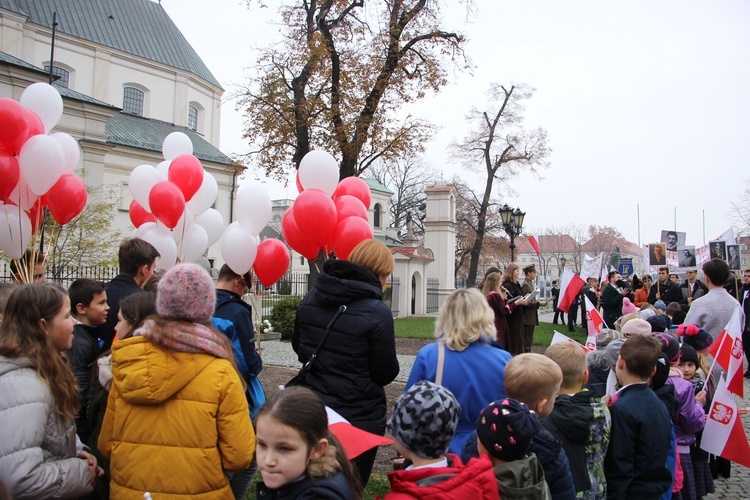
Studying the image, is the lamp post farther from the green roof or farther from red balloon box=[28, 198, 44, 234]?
the green roof

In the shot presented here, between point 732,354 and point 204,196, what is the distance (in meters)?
6.23

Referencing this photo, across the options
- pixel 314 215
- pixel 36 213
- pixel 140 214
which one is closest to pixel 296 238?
pixel 314 215

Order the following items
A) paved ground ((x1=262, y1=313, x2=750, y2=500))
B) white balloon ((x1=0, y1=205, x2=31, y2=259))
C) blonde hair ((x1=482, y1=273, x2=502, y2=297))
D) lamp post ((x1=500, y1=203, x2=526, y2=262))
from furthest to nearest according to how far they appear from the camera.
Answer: lamp post ((x1=500, y1=203, x2=526, y2=262)) < blonde hair ((x1=482, y1=273, x2=502, y2=297)) < white balloon ((x1=0, y1=205, x2=31, y2=259)) < paved ground ((x1=262, y1=313, x2=750, y2=500))

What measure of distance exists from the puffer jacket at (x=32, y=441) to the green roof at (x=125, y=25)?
33514mm

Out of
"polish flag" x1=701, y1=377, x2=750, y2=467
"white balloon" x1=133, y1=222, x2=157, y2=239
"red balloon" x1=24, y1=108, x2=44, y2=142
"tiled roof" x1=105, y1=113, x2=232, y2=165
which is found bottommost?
"polish flag" x1=701, y1=377, x2=750, y2=467

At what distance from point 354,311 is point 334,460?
139cm

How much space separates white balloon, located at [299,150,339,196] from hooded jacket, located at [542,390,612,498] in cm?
393

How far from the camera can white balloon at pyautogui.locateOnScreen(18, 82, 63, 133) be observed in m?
6.52

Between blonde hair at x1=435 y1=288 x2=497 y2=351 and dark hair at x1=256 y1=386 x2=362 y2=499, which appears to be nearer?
dark hair at x1=256 y1=386 x2=362 y2=499

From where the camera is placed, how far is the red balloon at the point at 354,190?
695 cm

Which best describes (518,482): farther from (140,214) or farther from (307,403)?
(140,214)

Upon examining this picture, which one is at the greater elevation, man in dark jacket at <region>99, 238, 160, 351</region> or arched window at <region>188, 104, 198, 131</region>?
arched window at <region>188, 104, 198, 131</region>

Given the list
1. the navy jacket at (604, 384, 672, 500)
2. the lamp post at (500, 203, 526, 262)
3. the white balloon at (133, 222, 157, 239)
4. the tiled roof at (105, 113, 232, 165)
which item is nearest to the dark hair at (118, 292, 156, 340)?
the navy jacket at (604, 384, 672, 500)

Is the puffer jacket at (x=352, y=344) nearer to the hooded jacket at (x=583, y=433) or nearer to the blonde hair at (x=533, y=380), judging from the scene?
the blonde hair at (x=533, y=380)
